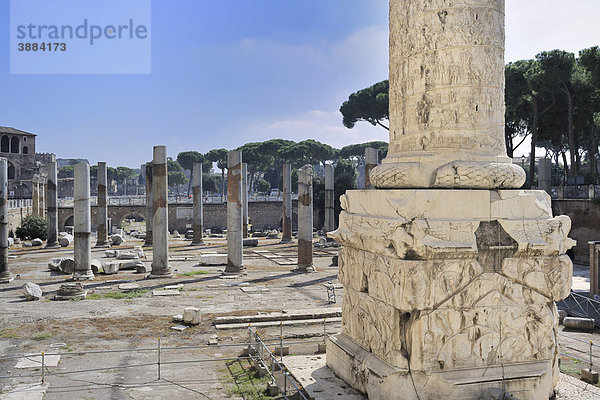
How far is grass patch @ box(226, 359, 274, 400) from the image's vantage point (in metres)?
6.89

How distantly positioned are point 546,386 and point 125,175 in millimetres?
88606

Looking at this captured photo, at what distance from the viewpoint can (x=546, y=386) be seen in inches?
213

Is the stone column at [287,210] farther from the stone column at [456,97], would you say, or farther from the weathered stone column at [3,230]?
the stone column at [456,97]

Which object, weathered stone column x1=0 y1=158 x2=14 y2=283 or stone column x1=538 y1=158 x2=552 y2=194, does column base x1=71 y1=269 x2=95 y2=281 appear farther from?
stone column x1=538 y1=158 x2=552 y2=194

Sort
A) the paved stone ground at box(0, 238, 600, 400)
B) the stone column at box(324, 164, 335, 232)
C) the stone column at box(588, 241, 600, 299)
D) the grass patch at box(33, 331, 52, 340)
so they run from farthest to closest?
1. the stone column at box(324, 164, 335, 232)
2. the stone column at box(588, 241, 600, 299)
3. the grass patch at box(33, 331, 52, 340)
4. the paved stone ground at box(0, 238, 600, 400)

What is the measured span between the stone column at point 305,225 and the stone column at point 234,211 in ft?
7.73

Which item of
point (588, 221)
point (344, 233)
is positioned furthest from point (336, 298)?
point (588, 221)

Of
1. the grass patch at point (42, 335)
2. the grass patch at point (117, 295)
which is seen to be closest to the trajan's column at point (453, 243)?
the grass patch at point (42, 335)

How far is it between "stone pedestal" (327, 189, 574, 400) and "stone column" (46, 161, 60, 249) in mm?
23332

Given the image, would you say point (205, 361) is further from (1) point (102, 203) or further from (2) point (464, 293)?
(1) point (102, 203)

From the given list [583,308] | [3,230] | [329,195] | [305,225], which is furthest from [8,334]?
[329,195]

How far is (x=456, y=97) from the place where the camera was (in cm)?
565

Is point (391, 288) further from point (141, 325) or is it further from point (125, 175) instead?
point (125, 175)

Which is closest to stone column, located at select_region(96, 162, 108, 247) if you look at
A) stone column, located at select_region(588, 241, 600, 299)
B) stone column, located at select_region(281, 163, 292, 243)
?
stone column, located at select_region(281, 163, 292, 243)
